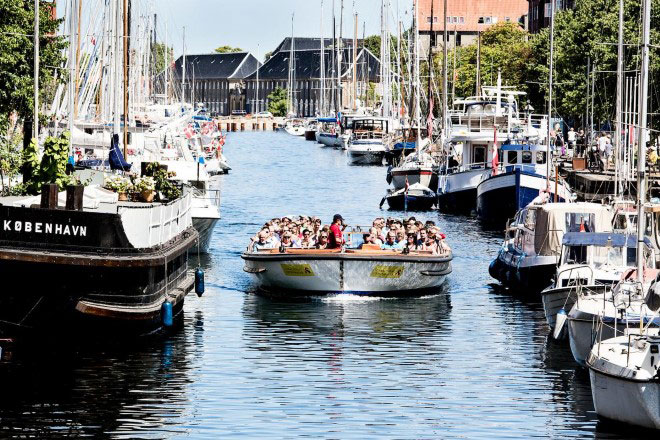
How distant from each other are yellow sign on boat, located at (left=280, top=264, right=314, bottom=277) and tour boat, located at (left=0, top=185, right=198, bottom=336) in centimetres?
775

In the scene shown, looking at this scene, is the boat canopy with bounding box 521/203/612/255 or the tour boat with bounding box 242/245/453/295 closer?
the tour boat with bounding box 242/245/453/295

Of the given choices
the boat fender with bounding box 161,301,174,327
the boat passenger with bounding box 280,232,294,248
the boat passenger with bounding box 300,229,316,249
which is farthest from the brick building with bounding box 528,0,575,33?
the boat fender with bounding box 161,301,174,327

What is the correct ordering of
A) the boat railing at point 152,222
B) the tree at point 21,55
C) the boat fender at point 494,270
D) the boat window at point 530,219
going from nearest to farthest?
the boat railing at point 152,222
the boat window at point 530,219
the boat fender at point 494,270
the tree at point 21,55

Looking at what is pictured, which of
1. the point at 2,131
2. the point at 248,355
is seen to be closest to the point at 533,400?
the point at 248,355

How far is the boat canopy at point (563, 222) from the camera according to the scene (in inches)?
1499

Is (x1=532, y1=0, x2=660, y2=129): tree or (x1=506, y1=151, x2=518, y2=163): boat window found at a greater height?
(x1=532, y1=0, x2=660, y2=129): tree

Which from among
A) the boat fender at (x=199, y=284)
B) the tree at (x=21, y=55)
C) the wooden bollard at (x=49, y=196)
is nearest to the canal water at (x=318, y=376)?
the boat fender at (x=199, y=284)

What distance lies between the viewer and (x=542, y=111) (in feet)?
340

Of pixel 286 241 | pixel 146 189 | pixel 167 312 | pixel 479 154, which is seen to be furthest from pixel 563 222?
pixel 479 154

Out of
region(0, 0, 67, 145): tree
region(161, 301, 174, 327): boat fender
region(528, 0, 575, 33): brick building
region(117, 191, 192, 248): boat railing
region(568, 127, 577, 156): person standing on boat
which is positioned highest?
region(528, 0, 575, 33): brick building

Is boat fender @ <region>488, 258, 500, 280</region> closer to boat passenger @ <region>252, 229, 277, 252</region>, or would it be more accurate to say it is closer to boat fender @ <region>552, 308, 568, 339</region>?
boat passenger @ <region>252, 229, 277, 252</region>

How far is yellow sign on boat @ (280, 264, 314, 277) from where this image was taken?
35.9 meters

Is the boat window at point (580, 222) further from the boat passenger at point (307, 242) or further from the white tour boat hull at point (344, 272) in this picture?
the boat passenger at point (307, 242)

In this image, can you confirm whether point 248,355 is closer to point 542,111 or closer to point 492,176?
point 492,176
